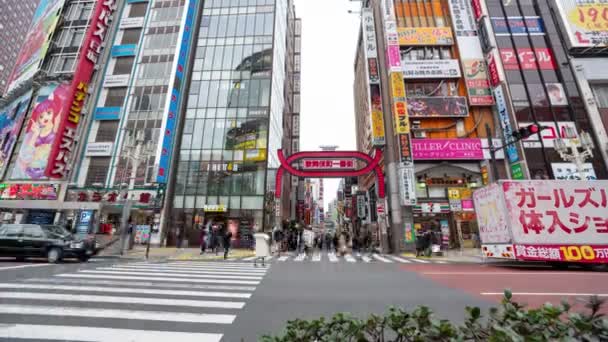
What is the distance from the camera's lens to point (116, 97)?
90.3 feet

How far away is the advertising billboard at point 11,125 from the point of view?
2623cm

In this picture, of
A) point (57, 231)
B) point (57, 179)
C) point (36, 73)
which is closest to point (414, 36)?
point (57, 231)

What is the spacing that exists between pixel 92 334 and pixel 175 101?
1050 inches

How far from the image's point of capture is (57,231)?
11.9 m

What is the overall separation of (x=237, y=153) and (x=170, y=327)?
913 inches

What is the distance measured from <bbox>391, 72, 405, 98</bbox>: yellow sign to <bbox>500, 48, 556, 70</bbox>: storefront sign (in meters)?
11.1

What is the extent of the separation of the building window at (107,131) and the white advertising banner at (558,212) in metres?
33.5

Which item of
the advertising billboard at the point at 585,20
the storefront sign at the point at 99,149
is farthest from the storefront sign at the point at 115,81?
the advertising billboard at the point at 585,20

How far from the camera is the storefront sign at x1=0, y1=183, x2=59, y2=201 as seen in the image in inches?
911

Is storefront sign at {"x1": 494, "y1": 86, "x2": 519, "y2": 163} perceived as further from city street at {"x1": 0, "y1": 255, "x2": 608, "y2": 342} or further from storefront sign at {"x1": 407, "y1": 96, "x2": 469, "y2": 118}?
city street at {"x1": 0, "y1": 255, "x2": 608, "y2": 342}

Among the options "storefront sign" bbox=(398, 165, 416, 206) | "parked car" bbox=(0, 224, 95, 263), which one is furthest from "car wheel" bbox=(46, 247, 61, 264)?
"storefront sign" bbox=(398, 165, 416, 206)

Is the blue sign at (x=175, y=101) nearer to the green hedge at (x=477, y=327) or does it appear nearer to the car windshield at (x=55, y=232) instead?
the car windshield at (x=55, y=232)

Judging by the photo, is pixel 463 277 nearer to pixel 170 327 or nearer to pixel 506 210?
pixel 506 210

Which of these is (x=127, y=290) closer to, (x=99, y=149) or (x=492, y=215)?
(x=492, y=215)
